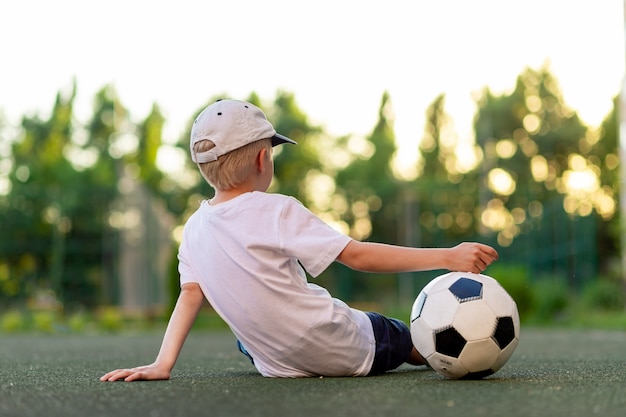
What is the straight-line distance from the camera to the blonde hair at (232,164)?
3119 mm

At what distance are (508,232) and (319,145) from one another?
522 inches

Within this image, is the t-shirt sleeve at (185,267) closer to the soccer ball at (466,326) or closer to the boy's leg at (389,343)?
the boy's leg at (389,343)

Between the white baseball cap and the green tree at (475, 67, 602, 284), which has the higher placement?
the white baseball cap

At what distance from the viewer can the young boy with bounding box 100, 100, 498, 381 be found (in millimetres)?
2984

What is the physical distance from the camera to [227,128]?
122 inches

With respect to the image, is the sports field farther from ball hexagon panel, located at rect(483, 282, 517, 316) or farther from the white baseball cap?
the white baseball cap

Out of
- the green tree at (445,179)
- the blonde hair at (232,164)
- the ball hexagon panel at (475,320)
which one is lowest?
the green tree at (445,179)

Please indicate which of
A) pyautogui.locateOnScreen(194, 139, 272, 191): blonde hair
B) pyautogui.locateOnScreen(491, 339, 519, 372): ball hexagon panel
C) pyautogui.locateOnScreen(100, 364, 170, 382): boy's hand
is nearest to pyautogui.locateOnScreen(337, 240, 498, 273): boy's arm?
pyautogui.locateOnScreen(491, 339, 519, 372): ball hexagon panel

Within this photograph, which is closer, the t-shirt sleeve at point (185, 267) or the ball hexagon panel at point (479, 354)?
the ball hexagon panel at point (479, 354)

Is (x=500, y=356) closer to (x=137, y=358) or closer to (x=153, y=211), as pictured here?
(x=137, y=358)

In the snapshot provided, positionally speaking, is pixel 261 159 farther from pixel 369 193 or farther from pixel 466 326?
pixel 369 193

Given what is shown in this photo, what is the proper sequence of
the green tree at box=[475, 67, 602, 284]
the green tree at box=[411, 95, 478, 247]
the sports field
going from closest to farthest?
the sports field < the green tree at box=[411, 95, 478, 247] < the green tree at box=[475, 67, 602, 284]

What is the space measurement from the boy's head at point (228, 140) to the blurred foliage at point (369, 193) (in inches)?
405

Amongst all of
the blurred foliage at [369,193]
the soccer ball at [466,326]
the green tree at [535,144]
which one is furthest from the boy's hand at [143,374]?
the green tree at [535,144]
